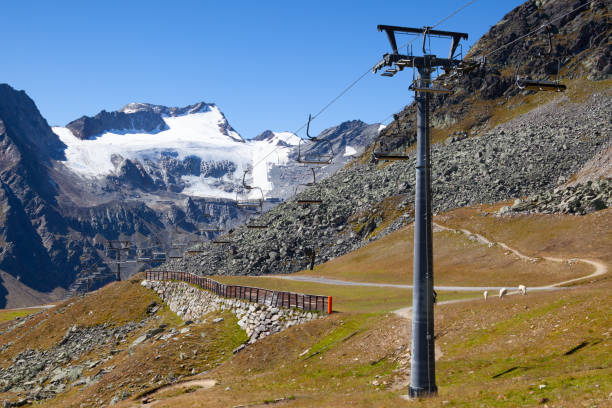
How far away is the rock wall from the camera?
49.6 m

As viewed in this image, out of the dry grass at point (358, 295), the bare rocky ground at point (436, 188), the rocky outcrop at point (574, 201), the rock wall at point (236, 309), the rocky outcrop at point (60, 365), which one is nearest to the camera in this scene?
the dry grass at point (358, 295)

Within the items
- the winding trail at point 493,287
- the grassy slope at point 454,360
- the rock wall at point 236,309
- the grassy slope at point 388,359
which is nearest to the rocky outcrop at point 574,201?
the winding trail at point 493,287

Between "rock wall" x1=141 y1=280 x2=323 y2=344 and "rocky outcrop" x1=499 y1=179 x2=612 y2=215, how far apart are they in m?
49.1

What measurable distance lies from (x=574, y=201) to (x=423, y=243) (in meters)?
67.5

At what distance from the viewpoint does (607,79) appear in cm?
17238

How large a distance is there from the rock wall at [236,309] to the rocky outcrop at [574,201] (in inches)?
1932

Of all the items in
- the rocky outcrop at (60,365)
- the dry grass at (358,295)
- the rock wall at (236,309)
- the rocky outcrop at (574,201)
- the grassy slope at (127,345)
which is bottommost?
the rocky outcrop at (60,365)

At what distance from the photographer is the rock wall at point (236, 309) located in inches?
1954

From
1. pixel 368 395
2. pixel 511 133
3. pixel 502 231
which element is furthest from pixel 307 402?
pixel 511 133

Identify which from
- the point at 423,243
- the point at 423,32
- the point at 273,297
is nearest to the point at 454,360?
the point at 423,243

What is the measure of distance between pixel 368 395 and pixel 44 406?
3592cm

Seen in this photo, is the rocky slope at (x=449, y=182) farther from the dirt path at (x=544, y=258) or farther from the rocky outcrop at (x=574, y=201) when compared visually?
the dirt path at (x=544, y=258)

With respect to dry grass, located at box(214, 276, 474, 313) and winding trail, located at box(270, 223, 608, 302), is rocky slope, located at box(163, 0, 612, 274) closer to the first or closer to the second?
winding trail, located at box(270, 223, 608, 302)

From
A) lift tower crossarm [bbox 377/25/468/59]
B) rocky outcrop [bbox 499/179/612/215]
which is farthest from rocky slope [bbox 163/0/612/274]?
lift tower crossarm [bbox 377/25/468/59]
